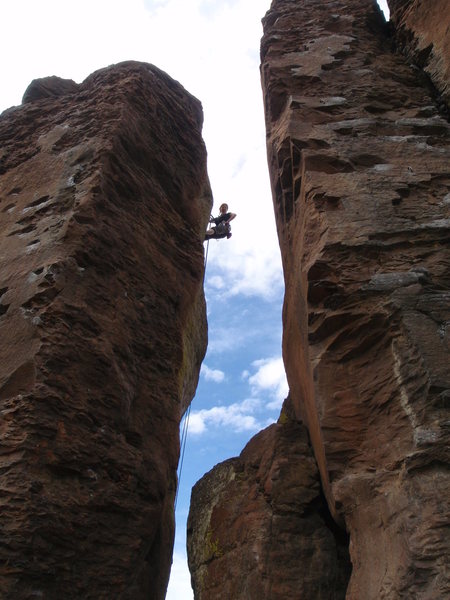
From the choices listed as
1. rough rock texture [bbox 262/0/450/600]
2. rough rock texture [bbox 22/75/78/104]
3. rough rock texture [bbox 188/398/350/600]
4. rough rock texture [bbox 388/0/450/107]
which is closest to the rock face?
rough rock texture [bbox 188/398/350/600]

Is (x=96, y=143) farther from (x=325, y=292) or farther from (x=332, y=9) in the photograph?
(x=332, y=9)

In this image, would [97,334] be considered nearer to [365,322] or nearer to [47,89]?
[365,322]

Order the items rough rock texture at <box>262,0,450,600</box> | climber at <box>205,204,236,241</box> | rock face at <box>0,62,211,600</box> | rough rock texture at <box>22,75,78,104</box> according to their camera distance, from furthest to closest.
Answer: climber at <box>205,204,236,241</box>, rough rock texture at <box>22,75,78,104</box>, rock face at <box>0,62,211,600</box>, rough rock texture at <box>262,0,450,600</box>

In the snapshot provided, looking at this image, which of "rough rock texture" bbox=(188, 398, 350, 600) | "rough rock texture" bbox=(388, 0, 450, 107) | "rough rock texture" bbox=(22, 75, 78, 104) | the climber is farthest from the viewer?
the climber

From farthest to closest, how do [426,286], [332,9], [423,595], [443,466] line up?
[332,9] < [426,286] < [443,466] < [423,595]

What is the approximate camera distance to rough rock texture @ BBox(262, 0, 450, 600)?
2615mm

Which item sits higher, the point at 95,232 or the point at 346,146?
the point at 346,146

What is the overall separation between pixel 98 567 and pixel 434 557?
151cm

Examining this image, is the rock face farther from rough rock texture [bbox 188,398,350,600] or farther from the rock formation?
the rock formation

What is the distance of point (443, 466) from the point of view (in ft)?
8.46

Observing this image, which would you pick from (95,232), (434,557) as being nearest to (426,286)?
(434,557)

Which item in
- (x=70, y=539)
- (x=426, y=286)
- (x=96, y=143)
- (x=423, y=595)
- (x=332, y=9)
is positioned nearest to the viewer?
(x=423, y=595)

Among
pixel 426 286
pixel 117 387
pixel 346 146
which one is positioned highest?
pixel 346 146

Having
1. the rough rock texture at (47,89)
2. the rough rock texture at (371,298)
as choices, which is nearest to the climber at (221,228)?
the rough rock texture at (47,89)
